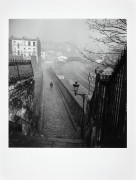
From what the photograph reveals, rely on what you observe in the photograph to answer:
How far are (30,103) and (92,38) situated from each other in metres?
1.34

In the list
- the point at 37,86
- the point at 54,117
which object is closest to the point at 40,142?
Answer: the point at 54,117

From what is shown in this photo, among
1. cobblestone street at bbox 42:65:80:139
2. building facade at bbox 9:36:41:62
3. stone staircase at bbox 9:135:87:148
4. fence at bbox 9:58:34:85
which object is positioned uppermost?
building facade at bbox 9:36:41:62

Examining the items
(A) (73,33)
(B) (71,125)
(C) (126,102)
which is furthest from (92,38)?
(B) (71,125)

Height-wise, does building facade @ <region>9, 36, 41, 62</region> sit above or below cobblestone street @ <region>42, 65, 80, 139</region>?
above

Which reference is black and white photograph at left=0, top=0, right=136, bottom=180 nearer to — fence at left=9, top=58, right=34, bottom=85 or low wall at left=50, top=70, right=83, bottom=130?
fence at left=9, top=58, right=34, bottom=85

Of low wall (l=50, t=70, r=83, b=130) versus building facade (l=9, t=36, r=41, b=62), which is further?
low wall (l=50, t=70, r=83, b=130)

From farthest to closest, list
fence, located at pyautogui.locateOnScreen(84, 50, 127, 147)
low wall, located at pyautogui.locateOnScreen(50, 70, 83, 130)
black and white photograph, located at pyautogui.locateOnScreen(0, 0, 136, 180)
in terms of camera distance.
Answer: low wall, located at pyautogui.locateOnScreen(50, 70, 83, 130), black and white photograph, located at pyautogui.locateOnScreen(0, 0, 136, 180), fence, located at pyautogui.locateOnScreen(84, 50, 127, 147)

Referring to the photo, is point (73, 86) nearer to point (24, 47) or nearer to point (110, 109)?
point (110, 109)

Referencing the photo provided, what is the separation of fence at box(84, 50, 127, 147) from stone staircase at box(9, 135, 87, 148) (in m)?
0.23

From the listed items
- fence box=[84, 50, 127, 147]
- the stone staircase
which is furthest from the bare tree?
the stone staircase

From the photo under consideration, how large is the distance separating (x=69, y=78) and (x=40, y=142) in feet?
3.46

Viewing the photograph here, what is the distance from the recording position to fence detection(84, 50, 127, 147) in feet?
9.62

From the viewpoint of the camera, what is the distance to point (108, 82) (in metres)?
2.93

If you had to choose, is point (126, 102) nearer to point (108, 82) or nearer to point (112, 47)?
point (108, 82)
